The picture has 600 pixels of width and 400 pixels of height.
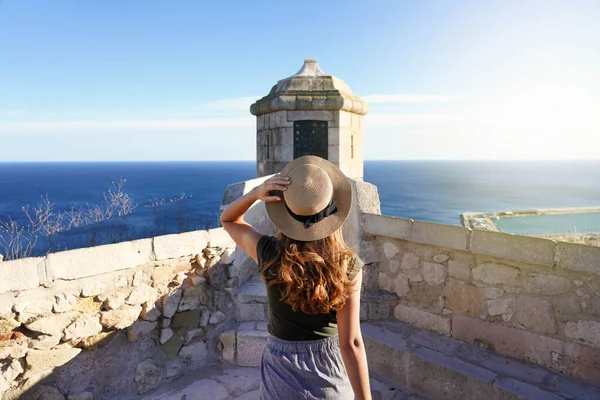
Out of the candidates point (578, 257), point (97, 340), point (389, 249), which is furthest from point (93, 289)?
point (578, 257)

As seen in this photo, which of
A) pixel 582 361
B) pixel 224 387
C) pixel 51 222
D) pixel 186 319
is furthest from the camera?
pixel 51 222

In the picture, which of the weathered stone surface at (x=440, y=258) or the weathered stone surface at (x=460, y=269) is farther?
the weathered stone surface at (x=440, y=258)

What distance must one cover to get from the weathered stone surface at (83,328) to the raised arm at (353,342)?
7.91 feet

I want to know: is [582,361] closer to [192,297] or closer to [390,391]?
[390,391]

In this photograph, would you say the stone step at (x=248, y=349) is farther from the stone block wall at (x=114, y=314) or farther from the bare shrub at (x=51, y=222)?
the bare shrub at (x=51, y=222)

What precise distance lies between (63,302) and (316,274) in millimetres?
2359

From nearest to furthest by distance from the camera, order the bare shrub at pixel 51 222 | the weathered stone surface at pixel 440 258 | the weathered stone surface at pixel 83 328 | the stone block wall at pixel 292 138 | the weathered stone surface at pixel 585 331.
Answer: the weathered stone surface at pixel 83 328 < the weathered stone surface at pixel 585 331 < the weathered stone surface at pixel 440 258 < the bare shrub at pixel 51 222 < the stone block wall at pixel 292 138

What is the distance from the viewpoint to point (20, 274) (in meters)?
2.75

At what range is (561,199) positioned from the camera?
80.4 m

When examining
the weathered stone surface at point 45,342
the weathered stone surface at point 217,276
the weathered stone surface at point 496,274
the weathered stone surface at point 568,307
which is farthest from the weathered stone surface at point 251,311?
the weathered stone surface at point 568,307

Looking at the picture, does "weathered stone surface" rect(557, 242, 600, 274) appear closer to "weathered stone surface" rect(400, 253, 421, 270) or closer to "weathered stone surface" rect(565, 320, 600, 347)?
"weathered stone surface" rect(565, 320, 600, 347)

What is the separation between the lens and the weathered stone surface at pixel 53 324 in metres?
2.85

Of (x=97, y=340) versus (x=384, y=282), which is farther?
(x=384, y=282)

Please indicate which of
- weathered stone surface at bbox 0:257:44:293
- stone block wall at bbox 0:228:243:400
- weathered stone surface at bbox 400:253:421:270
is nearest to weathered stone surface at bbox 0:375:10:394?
stone block wall at bbox 0:228:243:400
